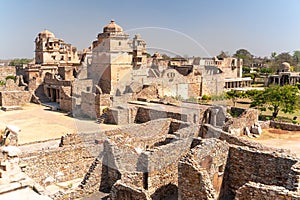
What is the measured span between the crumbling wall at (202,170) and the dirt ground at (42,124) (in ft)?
38.6

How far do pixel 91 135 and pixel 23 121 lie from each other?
12.2m

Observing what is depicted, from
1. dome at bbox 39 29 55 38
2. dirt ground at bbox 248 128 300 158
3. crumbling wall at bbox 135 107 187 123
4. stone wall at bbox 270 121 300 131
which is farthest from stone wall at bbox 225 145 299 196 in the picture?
dome at bbox 39 29 55 38

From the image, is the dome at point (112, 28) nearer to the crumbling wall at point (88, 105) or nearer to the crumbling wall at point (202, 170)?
the crumbling wall at point (88, 105)

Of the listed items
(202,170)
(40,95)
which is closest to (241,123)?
(202,170)

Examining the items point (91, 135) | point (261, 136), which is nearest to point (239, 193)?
point (91, 135)

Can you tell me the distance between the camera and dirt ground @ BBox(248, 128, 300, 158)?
15.0 m

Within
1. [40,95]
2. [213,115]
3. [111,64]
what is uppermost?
[111,64]

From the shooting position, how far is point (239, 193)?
21.8 feet

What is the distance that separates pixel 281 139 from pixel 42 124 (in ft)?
52.0

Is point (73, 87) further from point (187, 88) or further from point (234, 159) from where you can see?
point (234, 159)

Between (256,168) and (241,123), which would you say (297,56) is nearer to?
(241,123)

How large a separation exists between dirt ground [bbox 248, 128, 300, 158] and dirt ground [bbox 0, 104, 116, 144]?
9661 mm

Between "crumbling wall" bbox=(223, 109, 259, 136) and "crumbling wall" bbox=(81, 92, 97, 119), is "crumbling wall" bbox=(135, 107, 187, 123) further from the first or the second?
"crumbling wall" bbox=(81, 92, 97, 119)

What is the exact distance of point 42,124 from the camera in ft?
70.4
